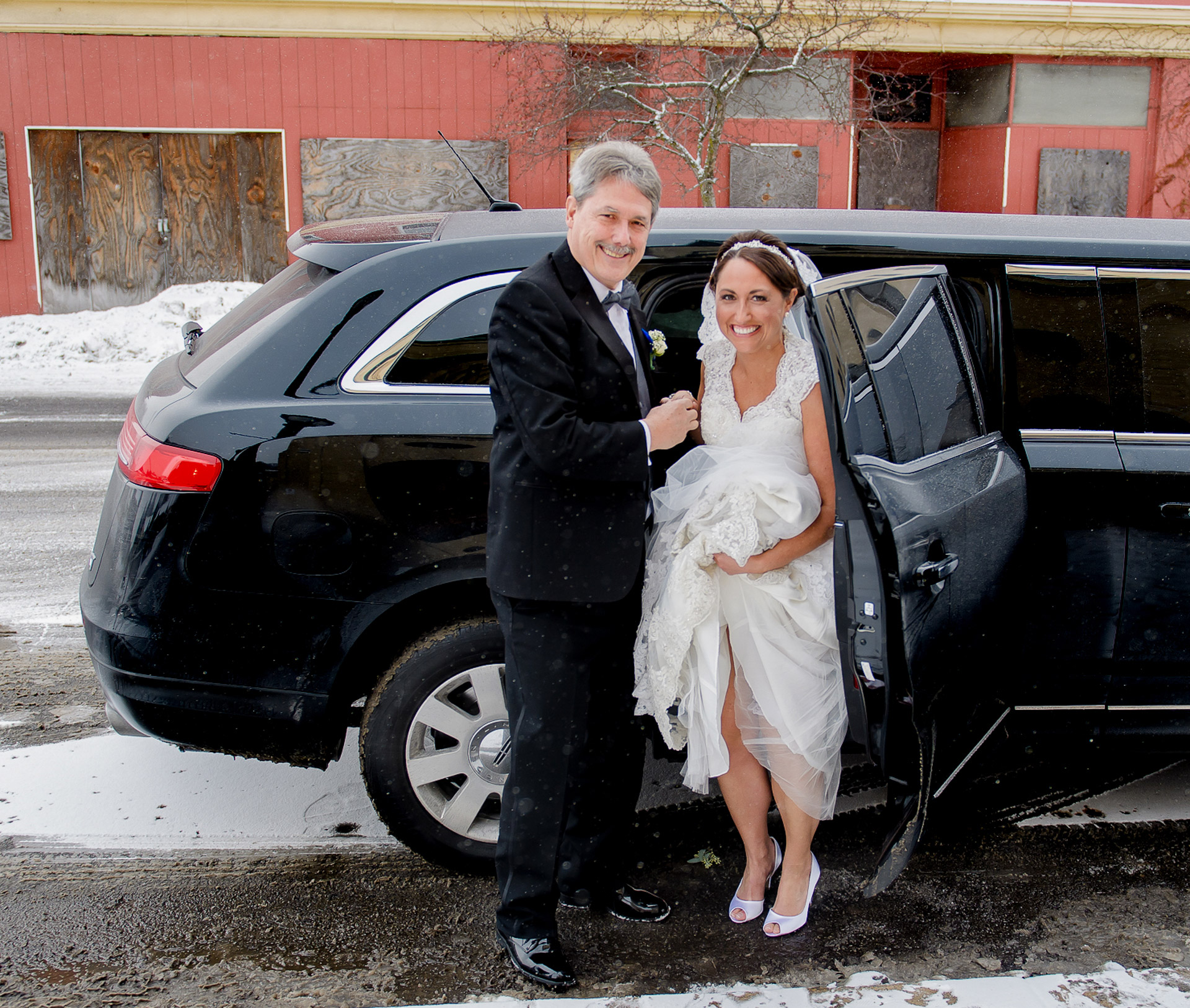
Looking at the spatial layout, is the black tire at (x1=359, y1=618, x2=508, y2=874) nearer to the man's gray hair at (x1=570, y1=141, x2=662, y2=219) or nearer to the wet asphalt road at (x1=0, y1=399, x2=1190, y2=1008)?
the wet asphalt road at (x1=0, y1=399, x2=1190, y2=1008)

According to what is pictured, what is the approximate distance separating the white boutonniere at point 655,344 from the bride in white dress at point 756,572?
0.55 feet

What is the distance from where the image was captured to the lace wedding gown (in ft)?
8.30

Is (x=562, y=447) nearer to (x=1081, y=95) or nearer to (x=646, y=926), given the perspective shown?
(x=646, y=926)

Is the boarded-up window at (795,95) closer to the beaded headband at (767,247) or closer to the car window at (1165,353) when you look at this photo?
the car window at (1165,353)

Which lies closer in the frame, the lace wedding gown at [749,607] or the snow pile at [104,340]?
the lace wedding gown at [749,607]

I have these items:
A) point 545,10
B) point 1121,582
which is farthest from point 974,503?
point 545,10

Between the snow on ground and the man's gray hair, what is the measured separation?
177cm

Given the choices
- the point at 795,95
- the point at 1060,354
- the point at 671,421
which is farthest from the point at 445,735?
the point at 795,95

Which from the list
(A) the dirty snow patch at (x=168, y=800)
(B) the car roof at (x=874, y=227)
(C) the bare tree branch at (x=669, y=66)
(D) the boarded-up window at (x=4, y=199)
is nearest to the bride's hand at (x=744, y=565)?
(B) the car roof at (x=874, y=227)

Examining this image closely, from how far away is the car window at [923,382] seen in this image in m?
2.54

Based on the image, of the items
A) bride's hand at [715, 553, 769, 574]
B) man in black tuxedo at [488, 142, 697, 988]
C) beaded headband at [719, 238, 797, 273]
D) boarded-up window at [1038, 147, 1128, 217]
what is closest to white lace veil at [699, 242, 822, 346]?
beaded headband at [719, 238, 797, 273]

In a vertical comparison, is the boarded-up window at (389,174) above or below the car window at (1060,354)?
above

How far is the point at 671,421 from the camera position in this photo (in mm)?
2408

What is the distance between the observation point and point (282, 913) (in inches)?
107
